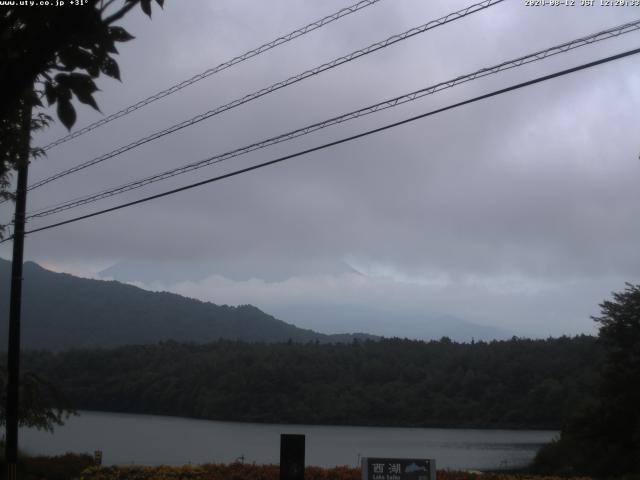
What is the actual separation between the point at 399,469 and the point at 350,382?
4435cm

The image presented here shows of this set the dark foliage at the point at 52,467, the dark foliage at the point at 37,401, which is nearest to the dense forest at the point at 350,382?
the dark foliage at the point at 37,401

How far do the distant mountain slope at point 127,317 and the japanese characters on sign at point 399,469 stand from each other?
118252 millimetres

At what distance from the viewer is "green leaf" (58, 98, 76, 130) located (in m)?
4.03

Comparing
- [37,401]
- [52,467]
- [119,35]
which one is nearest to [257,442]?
[37,401]

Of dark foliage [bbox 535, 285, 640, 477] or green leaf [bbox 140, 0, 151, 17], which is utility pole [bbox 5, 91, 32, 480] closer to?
green leaf [bbox 140, 0, 151, 17]

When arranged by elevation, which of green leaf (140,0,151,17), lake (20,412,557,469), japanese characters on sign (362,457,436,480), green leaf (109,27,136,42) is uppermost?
green leaf (140,0,151,17)

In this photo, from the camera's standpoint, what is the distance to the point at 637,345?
3111cm

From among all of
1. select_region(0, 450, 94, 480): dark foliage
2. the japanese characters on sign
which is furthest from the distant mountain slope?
the japanese characters on sign

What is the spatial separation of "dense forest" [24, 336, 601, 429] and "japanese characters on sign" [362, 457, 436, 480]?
114ft

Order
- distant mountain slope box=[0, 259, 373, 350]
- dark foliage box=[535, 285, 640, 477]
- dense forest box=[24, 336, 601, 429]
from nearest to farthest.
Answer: dark foliage box=[535, 285, 640, 477] < dense forest box=[24, 336, 601, 429] < distant mountain slope box=[0, 259, 373, 350]

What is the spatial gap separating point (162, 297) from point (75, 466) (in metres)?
153

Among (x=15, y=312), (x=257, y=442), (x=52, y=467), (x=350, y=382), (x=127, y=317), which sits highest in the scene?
(x=127, y=317)

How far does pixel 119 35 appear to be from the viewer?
4.27 m

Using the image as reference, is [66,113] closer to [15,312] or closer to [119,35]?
[119,35]
